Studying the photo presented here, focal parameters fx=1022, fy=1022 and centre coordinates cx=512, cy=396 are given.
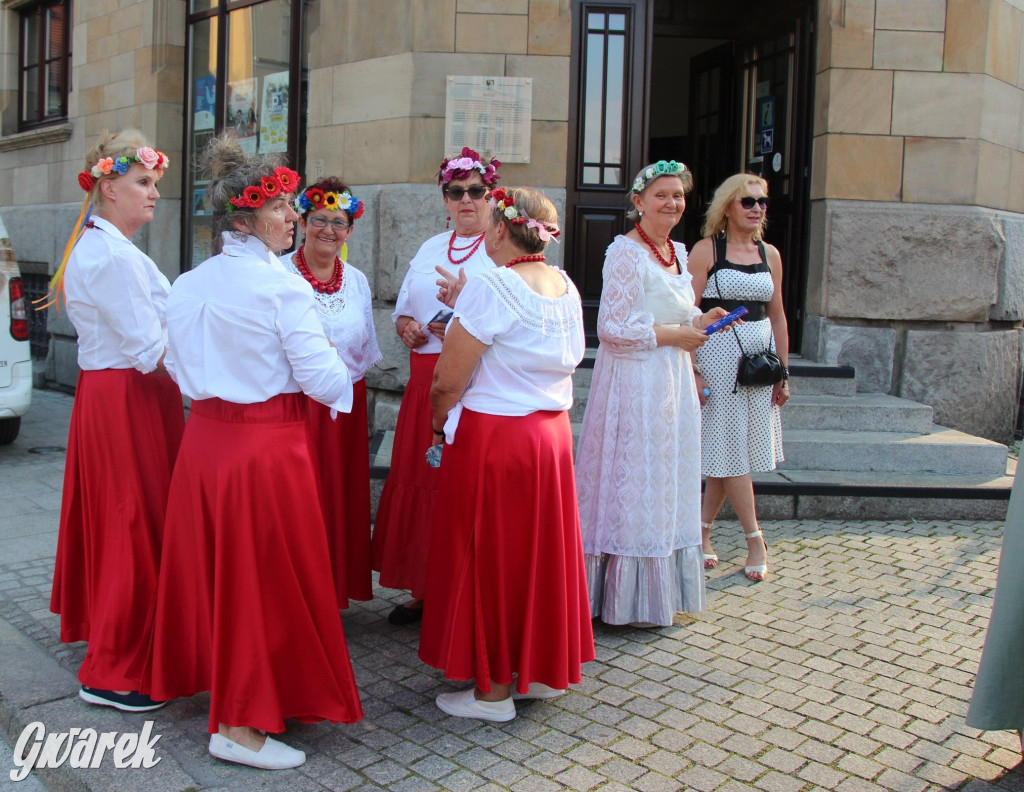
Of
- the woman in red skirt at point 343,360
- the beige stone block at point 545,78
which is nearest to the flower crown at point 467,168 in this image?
the woman in red skirt at point 343,360

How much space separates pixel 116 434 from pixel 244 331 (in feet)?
3.09

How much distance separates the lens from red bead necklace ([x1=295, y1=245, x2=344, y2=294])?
4.39 metres

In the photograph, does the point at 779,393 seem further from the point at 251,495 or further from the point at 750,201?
the point at 251,495

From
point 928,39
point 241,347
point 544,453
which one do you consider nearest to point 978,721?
point 544,453

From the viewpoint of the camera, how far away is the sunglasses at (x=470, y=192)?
14.8 ft

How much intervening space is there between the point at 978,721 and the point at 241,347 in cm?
260

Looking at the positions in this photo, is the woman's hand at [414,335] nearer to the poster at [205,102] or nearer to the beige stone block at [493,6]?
the beige stone block at [493,6]

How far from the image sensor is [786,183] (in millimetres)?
8188

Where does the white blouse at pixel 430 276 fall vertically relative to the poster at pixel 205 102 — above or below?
below

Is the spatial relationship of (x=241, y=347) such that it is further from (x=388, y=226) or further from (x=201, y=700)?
(x=388, y=226)

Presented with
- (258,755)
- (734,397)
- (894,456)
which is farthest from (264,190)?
(894,456)

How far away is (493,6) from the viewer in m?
7.07

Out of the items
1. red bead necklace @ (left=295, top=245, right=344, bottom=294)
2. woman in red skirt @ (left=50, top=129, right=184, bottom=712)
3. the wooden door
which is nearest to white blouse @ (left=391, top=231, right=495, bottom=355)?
red bead necklace @ (left=295, top=245, right=344, bottom=294)

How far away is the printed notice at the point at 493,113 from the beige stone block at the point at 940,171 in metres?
2.77
